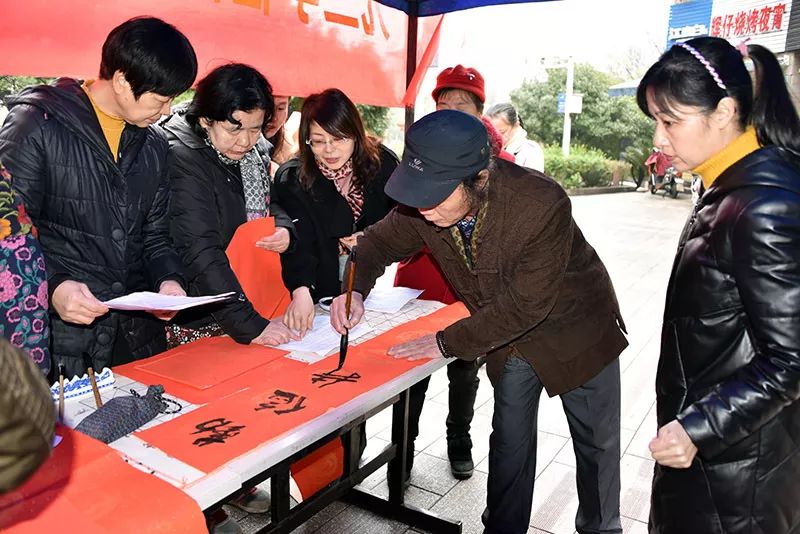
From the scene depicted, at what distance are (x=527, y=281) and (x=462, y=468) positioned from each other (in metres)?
1.35

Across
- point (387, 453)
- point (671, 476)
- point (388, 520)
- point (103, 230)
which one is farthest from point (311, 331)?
point (671, 476)

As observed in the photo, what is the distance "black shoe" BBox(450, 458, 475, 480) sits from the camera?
8.68 feet

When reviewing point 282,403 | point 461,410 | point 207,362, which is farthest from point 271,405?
point 461,410

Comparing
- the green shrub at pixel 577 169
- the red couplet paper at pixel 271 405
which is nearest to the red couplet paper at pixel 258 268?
the red couplet paper at pixel 271 405

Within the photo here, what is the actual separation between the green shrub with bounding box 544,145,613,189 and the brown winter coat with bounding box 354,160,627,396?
15.6 m

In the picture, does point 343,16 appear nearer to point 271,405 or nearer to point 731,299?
point 271,405

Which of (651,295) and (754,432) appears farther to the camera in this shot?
(651,295)

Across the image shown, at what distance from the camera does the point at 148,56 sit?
150 centimetres

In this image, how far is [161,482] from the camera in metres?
1.11

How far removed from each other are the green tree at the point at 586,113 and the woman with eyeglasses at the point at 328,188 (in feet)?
67.7

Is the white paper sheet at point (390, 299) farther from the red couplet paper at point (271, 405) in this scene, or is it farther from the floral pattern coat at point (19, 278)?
the floral pattern coat at point (19, 278)

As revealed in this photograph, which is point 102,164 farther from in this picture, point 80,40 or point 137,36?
point 80,40

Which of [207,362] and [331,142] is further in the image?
[331,142]

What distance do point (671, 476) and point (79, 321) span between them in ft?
4.55
